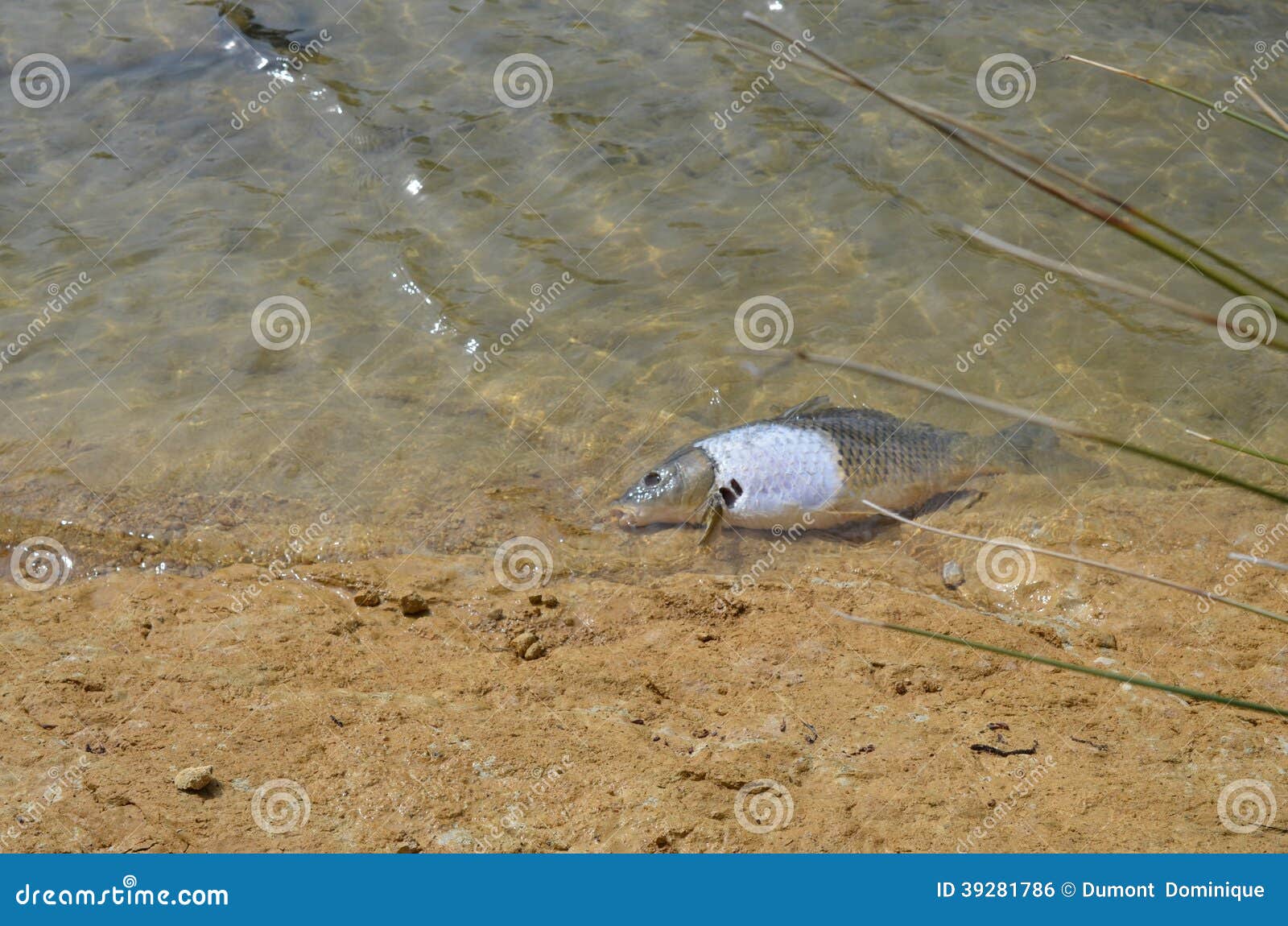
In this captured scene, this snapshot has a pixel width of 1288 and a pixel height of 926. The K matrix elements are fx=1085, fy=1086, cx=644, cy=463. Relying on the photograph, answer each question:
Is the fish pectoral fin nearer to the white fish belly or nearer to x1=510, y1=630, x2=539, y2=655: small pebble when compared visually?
the white fish belly

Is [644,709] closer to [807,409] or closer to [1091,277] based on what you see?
[807,409]

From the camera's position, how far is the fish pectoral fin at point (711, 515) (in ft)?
20.3

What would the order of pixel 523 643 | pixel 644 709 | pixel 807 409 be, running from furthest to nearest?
pixel 807 409 → pixel 523 643 → pixel 644 709

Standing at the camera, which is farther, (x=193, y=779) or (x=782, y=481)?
(x=782, y=481)

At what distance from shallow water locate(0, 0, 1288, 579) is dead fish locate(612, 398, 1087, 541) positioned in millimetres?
477

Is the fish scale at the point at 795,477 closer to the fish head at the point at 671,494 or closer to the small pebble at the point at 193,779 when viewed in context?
the fish head at the point at 671,494

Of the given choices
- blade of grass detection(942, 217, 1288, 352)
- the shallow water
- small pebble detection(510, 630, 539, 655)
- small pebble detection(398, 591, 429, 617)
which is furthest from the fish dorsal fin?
blade of grass detection(942, 217, 1288, 352)

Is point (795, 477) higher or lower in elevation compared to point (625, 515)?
higher

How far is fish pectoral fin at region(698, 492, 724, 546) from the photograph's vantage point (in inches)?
244

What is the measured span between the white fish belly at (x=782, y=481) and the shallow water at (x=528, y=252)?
77 centimetres

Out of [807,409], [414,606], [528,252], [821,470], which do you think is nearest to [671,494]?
[821,470]

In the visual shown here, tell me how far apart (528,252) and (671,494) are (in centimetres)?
302

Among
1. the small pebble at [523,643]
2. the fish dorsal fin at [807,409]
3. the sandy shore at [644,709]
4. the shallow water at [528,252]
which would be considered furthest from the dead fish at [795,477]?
the small pebble at [523,643]

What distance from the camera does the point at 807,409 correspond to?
672cm
